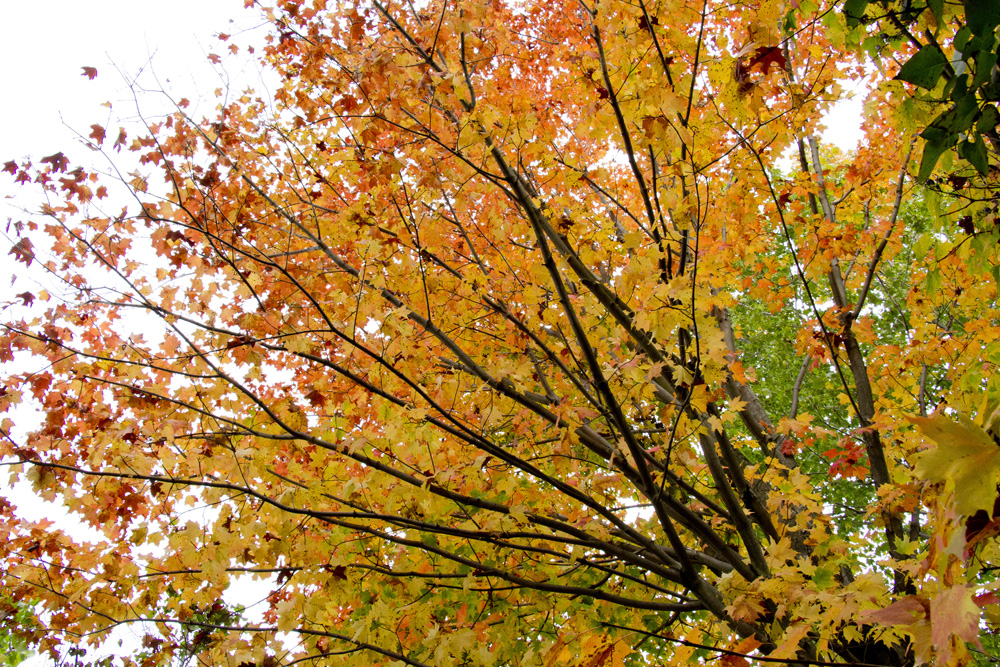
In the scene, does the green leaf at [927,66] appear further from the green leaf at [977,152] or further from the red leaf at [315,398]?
the red leaf at [315,398]

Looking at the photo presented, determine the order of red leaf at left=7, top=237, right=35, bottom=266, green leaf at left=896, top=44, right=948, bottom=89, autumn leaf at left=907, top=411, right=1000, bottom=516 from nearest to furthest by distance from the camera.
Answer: autumn leaf at left=907, top=411, right=1000, bottom=516, green leaf at left=896, top=44, right=948, bottom=89, red leaf at left=7, top=237, right=35, bottom=266

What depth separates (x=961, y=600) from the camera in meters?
0.88

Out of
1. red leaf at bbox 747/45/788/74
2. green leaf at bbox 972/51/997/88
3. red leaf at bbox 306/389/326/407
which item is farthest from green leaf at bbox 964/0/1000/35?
red leaf at bbox 306/389/326/407

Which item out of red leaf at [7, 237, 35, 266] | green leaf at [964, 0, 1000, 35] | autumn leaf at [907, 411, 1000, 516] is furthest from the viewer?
red leaf at [7, 237, 35, 266]

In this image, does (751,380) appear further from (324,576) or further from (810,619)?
(324,576)

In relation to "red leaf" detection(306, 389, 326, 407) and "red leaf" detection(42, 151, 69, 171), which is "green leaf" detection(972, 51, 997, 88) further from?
"red leaf" detection(42, 151, 69, 171)

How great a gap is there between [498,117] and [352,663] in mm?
2665

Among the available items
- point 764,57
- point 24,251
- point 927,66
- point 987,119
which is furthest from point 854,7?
point 24,251

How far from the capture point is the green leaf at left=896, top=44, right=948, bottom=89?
4.46 ft

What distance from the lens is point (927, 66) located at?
1.37m

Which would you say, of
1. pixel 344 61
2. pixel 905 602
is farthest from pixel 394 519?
pixel 344 61

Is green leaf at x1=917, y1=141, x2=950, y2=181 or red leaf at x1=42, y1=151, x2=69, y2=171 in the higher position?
red leaf at x1=42, y1=151, x2=69, y2=171

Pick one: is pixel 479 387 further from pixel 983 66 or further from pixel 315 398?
pixel 983 66

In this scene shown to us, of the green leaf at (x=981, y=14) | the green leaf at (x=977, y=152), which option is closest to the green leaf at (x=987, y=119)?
the green leaf at (x=977, y=152)
